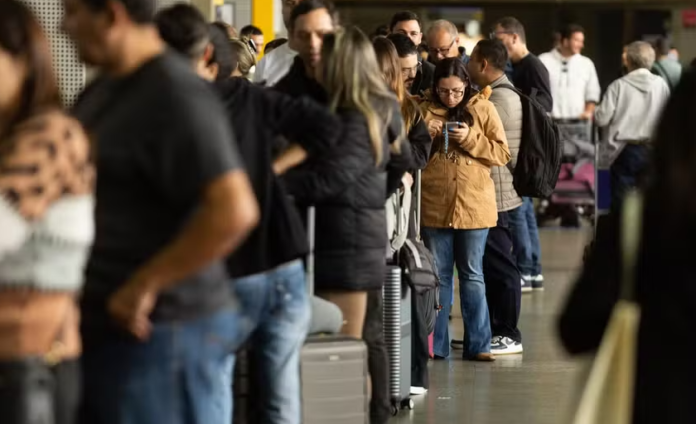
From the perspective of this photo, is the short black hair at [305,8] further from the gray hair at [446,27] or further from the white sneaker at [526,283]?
the white sneaker at [526,283]

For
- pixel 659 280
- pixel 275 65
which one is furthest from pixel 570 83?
pixel 659 280

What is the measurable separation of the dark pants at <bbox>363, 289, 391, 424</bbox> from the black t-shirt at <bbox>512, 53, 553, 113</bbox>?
5.66 meters

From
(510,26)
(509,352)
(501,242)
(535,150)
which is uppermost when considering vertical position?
(510,26)

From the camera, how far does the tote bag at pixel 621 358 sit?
3.14 meters

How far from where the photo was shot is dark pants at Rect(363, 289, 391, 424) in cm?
675

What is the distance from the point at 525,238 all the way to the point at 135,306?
928 cm

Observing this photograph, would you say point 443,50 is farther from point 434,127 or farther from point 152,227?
point 152,227

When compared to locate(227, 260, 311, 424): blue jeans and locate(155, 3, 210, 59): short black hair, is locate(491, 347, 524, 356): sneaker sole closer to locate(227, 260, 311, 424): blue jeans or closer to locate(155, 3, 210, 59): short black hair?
locate(227, 260, 311, 424): blue jeans

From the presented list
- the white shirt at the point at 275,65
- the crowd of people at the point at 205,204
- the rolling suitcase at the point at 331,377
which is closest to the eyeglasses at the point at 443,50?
the crowd of people at the point at 205,204

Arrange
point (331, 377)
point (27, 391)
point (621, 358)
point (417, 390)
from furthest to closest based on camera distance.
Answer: point (417, 390), point (331, 377), point (27, 391), point (621, 358)

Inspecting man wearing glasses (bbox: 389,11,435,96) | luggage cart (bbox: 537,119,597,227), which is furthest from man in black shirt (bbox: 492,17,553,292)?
luggage cart (bbox: 537,119,597,227)

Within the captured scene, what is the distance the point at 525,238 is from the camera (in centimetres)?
1254

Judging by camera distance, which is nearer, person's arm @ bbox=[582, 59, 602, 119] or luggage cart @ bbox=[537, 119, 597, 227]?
luggage cart @ bbox=[537, 119, 597, 227]

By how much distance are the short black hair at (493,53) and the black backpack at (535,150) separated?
0.21 metres
